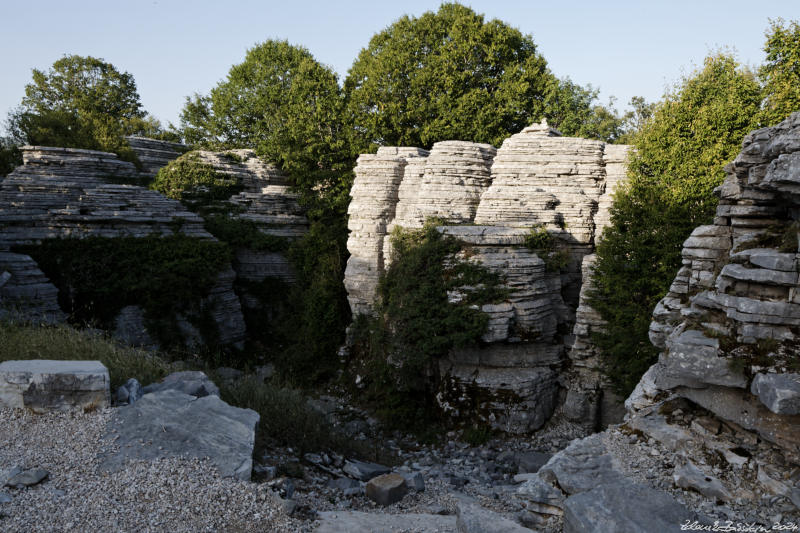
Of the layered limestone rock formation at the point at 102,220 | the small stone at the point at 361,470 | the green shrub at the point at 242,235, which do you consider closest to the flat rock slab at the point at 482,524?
the small stone at the point at 361,470

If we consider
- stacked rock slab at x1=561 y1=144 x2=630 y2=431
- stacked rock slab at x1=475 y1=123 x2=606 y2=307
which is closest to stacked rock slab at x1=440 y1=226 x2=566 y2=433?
stacked rock slab at x1=561 y1=144 x2=630 y2=431

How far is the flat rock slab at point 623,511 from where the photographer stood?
479 cm

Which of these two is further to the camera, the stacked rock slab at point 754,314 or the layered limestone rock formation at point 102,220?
the layered limestone rock formation at point 102,220

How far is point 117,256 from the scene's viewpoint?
1672 centimetres

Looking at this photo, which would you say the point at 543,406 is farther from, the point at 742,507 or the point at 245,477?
the point at 245,477

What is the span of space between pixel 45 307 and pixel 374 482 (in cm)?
1291

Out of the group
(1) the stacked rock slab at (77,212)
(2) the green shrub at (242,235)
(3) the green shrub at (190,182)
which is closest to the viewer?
(1) the stacked rock slab at (77,212)

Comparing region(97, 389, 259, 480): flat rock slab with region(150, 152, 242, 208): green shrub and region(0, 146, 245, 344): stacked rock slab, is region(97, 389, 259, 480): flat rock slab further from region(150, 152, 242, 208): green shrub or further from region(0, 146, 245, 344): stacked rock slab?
region(150, 152, 242, 208): green shrub

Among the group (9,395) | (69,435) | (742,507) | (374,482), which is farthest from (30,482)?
(742,507)

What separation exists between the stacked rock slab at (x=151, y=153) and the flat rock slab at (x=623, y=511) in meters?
21.4

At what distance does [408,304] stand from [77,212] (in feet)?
38.2

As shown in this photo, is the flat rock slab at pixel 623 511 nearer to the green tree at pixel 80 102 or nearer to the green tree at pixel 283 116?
the green tree at pixel 283 116

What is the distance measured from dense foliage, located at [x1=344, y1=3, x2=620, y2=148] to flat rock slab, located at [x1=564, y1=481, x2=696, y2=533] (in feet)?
58.9

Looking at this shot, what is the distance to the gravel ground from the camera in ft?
14.7
